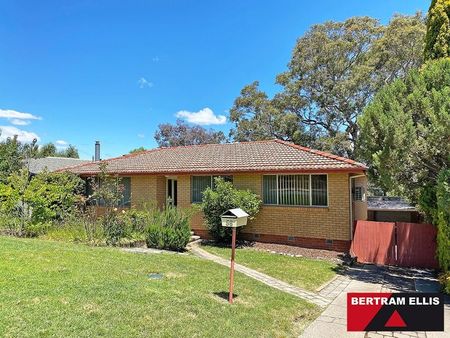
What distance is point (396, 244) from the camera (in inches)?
462

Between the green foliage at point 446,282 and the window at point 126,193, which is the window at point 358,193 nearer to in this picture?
the green foliage at point 446,282

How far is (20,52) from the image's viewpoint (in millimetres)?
17547

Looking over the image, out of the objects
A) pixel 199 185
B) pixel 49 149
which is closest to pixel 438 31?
pixel 199 185

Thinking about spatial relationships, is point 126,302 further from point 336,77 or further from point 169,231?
point 336,77

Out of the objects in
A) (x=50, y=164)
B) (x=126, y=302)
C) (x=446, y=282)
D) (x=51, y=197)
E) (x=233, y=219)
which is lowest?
(x=446, y=282)

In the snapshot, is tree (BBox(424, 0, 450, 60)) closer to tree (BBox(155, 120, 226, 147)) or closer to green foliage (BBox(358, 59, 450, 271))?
green foliage (BBox(358, 59, 450, 271))

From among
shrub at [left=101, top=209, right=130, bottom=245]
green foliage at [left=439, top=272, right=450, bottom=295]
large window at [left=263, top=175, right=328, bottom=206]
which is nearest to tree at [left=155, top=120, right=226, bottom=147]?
large window at [left=263, top=175, right=328, bottom=206]

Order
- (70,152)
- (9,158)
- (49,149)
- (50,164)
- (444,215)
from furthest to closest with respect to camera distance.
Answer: (70,152)
(49,149)
(50,164)
(9,158)
(444,215)

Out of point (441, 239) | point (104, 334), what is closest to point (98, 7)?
point (104, 334)

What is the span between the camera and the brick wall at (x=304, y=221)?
12961mm

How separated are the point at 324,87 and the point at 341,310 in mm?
25546

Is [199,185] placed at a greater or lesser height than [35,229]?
greater

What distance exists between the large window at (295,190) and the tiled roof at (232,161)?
63cm

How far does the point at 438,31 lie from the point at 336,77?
17772 mm
